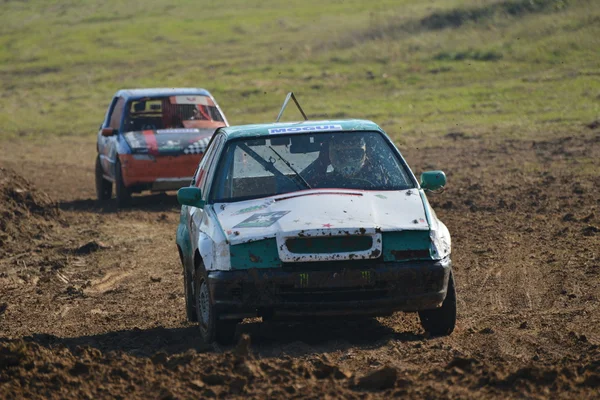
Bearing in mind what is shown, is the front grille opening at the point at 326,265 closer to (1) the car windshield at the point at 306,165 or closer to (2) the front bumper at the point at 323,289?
(2) the front bumper at the point at 323,289

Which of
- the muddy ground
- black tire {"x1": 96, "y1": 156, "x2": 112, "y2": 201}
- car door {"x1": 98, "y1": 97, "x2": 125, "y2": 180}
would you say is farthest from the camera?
black tire {"x1": 96, "y1": 156, "x2": 112, "y2": 201}

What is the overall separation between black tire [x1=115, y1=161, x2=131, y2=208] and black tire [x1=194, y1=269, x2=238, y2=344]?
8.21 metres

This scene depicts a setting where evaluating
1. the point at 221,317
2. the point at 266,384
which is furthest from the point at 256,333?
the point at 266,384

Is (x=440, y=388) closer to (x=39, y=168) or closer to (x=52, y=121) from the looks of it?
(x=39, y=168)

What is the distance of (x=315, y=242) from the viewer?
6938 mm

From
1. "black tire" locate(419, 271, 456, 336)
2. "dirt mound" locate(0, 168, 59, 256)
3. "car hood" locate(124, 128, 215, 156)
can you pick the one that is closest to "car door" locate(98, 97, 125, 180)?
"car hood" locate(124, 128, 215, 156)

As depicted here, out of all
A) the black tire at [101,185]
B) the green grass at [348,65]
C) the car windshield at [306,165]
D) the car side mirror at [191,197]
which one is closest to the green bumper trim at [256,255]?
the car windshield at [306,165]

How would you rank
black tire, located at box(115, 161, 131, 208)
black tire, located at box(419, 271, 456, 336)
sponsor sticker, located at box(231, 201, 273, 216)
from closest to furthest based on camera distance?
black tire, located at box(419, 271, 456, 336), sponsor sticker, located at box(231, 201, 273, 216), black tire, located at box(115, 161, 131, 208)

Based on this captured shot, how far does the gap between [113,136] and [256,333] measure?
8987 mm

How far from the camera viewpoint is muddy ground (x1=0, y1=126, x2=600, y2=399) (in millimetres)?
5910

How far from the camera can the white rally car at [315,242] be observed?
6.92 m

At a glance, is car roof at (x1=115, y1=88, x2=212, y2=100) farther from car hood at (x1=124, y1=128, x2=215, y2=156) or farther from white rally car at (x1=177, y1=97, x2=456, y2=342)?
white rally car at (x1=177, y1=97, x2=456, y2=342)

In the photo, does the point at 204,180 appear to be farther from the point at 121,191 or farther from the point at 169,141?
the point at 121,191

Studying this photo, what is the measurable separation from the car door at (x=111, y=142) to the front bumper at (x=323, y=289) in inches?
359
